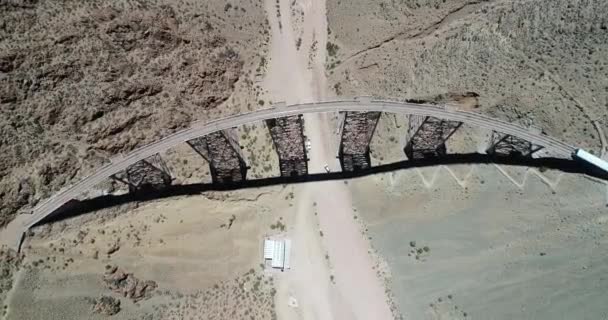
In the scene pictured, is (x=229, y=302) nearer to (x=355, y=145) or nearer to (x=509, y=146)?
(x=355, y=145)

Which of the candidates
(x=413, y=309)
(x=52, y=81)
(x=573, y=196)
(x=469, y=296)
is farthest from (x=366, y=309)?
(x=52, y=81)

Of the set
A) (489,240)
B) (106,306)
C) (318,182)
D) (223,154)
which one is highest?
(223,154)

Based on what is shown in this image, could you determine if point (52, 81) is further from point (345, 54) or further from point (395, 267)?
point (395, 267)

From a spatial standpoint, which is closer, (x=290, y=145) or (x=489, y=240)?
(x=489, y=240)

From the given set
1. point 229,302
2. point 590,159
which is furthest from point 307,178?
point 590,159

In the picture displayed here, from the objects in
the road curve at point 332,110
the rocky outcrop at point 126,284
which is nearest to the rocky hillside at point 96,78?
the road curve at point 332,110

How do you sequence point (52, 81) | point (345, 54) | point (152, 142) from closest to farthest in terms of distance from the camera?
point (52, 81) < point (152, 142) < point (345, 54)
